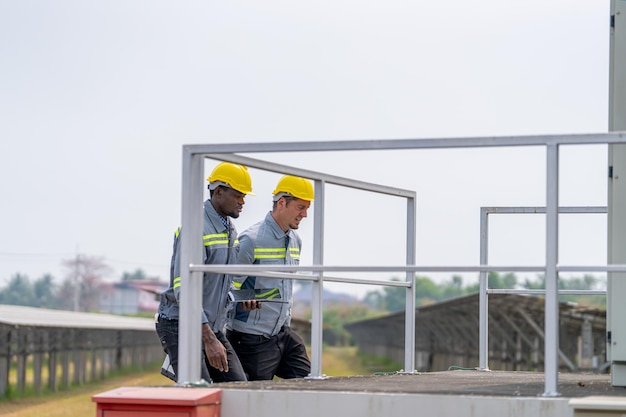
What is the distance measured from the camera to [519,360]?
36.1 meters

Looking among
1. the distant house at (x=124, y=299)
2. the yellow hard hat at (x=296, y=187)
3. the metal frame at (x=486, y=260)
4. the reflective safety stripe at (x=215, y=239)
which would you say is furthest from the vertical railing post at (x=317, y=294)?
the distant house at (x=124, y=299)

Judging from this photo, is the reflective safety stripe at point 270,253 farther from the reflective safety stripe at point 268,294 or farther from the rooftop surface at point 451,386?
the rooftop surface at point 451,386

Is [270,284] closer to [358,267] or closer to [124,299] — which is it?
[358,267]

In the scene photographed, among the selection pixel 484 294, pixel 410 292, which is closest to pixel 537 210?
pixel 484 294

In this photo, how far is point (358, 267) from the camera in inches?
204

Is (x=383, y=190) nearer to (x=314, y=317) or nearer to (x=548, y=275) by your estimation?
(x=314, y=317)

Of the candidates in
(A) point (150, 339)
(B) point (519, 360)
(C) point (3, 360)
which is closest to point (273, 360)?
(C) point (3, 360)

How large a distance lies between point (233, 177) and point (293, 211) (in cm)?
81

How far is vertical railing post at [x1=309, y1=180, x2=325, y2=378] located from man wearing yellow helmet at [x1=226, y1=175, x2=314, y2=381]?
3.14 ft

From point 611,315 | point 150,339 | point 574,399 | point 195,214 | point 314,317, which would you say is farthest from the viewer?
Answer: point 150,339

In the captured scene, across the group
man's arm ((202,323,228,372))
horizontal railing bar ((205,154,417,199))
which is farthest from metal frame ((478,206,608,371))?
man's arm ((202,323,228,372))

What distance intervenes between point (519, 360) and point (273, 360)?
95.3ft

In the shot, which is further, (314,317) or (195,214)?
(314,317)

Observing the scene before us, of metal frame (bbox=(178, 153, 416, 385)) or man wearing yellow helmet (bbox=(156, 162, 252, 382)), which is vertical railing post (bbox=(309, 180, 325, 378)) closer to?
metal frame (bbox=(178, 153, 416, 385))
